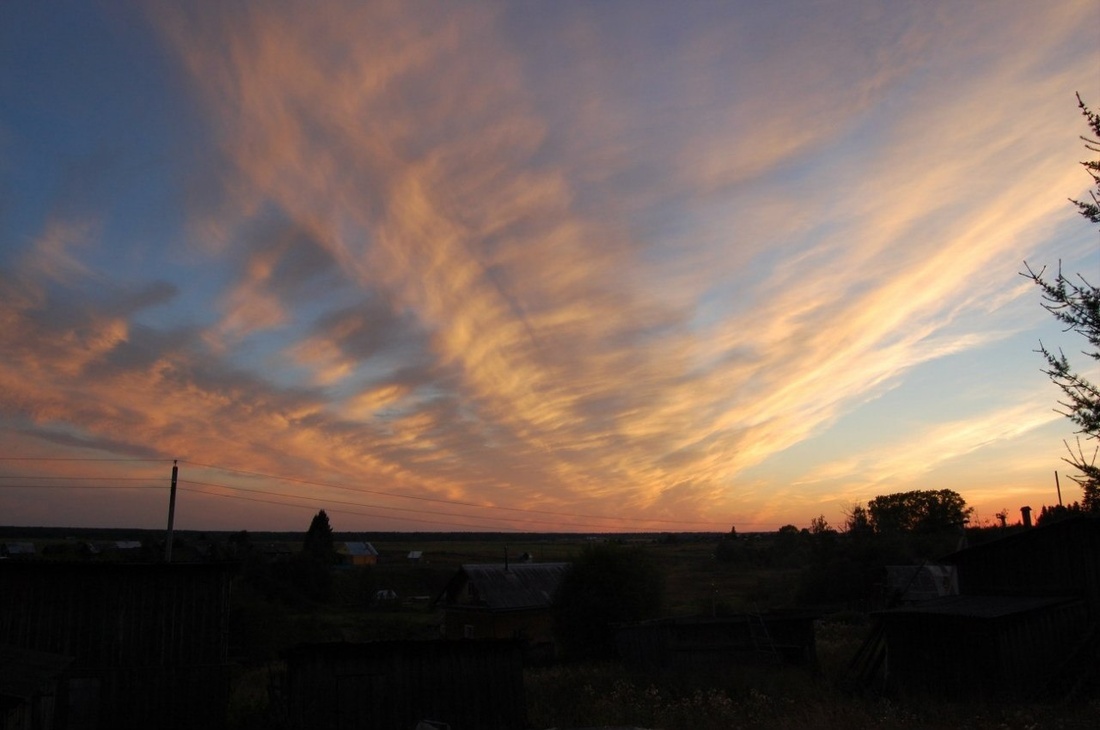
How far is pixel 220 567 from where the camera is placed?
75.6 feet

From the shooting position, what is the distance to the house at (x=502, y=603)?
140ft

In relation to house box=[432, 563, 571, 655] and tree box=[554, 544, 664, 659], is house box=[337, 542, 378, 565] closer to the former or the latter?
house box=[432, 563, 571, 655]

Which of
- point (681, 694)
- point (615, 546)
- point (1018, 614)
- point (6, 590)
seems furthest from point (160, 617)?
point (1018, 614)

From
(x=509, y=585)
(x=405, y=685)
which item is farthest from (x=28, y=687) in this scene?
(x=509, y=585)

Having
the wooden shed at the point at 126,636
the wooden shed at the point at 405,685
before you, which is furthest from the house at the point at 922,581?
the wooden shed at the point at 126,636

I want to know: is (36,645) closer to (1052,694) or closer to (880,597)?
(1052,694)

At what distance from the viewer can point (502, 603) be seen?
43062 millimetres

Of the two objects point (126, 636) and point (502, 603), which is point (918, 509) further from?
point (126, 636)

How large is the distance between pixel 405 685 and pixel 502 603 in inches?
879

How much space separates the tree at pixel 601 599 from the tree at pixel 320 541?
161 feet

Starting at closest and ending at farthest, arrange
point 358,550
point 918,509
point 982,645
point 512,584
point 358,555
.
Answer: point 982,645 < point 512,584 < point 918,509 < point 358,555 < point 358,550

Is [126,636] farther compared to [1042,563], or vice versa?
[1042,563]

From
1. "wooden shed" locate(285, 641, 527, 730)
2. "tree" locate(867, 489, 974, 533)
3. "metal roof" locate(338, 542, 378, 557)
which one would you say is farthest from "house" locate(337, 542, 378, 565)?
"wooden shed" locate(285, 641, 527, 730)

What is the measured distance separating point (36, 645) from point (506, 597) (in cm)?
2645
